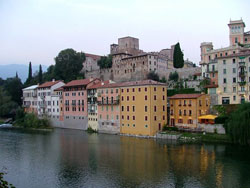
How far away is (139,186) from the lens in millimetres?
23672

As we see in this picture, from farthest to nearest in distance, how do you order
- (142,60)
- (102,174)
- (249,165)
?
(142,60), (249,165), (102,174)

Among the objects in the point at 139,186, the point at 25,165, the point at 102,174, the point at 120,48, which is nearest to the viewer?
the point at 139,186

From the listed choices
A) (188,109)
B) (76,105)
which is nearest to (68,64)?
(76,105)

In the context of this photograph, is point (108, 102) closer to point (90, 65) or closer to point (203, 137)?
point (203, 137)

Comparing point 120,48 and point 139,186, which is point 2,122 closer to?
point 120,48

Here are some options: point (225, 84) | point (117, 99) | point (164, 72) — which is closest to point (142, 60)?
point (164, 72)

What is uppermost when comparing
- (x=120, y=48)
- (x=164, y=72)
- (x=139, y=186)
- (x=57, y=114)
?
(x=120, y=48)

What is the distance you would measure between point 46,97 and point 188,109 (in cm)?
3970

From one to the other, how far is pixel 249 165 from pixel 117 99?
28206 mm

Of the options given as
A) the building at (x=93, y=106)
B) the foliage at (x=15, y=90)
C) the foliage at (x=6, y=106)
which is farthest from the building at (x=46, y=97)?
the foliage at (x=15, y=90)

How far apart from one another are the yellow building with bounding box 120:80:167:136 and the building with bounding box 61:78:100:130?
12.1 meters

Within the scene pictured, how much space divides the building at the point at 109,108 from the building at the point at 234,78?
1837cm

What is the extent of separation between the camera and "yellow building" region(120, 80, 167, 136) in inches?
1877

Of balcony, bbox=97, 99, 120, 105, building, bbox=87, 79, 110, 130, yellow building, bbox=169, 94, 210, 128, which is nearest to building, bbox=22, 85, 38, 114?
building, bbox=87, 79, 110, 130
